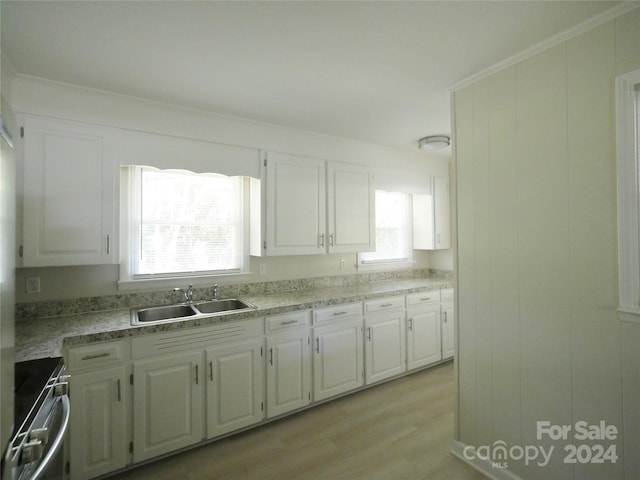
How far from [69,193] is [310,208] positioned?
182 cm

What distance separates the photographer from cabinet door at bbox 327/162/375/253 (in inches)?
118

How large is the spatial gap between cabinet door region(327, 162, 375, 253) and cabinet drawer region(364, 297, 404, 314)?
1.92 ft

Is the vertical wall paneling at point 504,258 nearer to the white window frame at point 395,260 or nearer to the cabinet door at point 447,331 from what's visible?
the cabinet door at point 447,331

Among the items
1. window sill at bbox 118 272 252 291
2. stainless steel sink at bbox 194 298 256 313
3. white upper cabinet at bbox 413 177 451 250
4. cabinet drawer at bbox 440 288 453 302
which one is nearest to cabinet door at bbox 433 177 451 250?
white upper cabinet at bbox 413 177 451 250

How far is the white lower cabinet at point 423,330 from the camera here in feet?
10.2

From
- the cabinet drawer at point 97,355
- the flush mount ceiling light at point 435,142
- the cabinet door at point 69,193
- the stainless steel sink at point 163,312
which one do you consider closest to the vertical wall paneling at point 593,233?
the flush mount ceiling light at point 435,142

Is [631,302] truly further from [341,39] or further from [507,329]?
[341,39]

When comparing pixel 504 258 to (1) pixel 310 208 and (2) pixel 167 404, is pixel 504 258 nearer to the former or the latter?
(1) pixel 310 208

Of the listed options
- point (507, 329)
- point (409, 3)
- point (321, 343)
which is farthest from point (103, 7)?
point (507, 329)

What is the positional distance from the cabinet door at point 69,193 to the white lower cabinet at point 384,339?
221 cm

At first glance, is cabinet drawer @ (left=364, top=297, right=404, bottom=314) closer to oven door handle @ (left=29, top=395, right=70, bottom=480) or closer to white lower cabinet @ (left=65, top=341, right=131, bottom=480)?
white lower cabinet @ (left=65, top=341, right=131, bottom=480)

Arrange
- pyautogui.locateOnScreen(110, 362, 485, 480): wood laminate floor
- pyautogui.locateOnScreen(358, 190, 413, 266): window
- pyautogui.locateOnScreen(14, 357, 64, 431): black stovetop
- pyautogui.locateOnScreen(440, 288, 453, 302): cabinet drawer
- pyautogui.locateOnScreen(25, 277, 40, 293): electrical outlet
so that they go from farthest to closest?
pyautogui.locateOnScreen(358, 190, 413, 266): window
pyautogui.locateOnScreen(440, 288, 453, 302): cabinet drawer
pyautogui.locateOnScreen(25, 277, 40, 293): electrical outlet
pyautogui.locateOnScreen(110, 362, 485, 480): wood laminate floor
pyautogui.locateOnScreen(14, 357, 64, 431): black stovetop

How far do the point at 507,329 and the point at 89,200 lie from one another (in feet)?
9.27

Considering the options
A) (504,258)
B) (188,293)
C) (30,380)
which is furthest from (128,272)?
(504,258)
